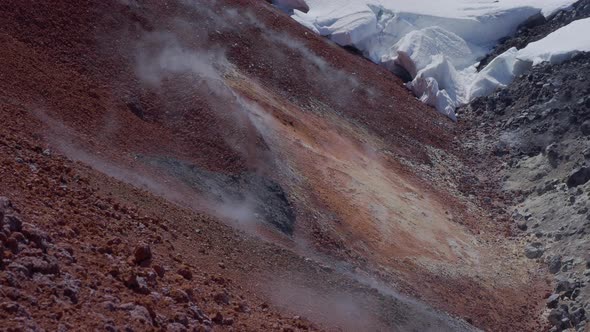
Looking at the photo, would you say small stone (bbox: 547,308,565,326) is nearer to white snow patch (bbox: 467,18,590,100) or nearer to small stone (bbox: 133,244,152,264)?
small stone (bbox: 133,244,152,264)

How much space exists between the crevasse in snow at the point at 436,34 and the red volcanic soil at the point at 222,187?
1.75 m

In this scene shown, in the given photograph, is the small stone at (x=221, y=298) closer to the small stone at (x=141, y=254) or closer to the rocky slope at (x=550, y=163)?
the small stone at (x=141, y=254)

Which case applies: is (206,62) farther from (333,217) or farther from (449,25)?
(449,25)

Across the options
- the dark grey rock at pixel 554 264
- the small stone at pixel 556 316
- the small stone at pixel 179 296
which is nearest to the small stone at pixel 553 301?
the small stone at pixel 556 316

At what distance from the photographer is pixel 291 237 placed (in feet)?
52.3

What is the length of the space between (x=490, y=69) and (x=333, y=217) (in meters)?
11.6

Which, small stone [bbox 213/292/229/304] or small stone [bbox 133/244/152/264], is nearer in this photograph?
small stone [bbox 133/244/152/264]

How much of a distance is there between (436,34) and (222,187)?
1430 centimetres

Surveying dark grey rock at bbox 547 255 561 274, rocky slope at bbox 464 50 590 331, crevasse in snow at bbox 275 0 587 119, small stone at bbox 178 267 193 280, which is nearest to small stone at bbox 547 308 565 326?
rocky slope at bbox 464 50 590 331

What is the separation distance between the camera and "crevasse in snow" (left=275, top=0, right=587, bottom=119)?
88.0 ft

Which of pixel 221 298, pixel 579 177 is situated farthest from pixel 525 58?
pixel 221 298

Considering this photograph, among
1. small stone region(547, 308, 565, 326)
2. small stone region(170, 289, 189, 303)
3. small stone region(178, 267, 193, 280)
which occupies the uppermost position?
small stone region(170, 289, 189, 303)

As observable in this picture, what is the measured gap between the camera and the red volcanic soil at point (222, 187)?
1079 centimetres

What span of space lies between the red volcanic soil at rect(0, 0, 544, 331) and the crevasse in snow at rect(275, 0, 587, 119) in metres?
1.75
